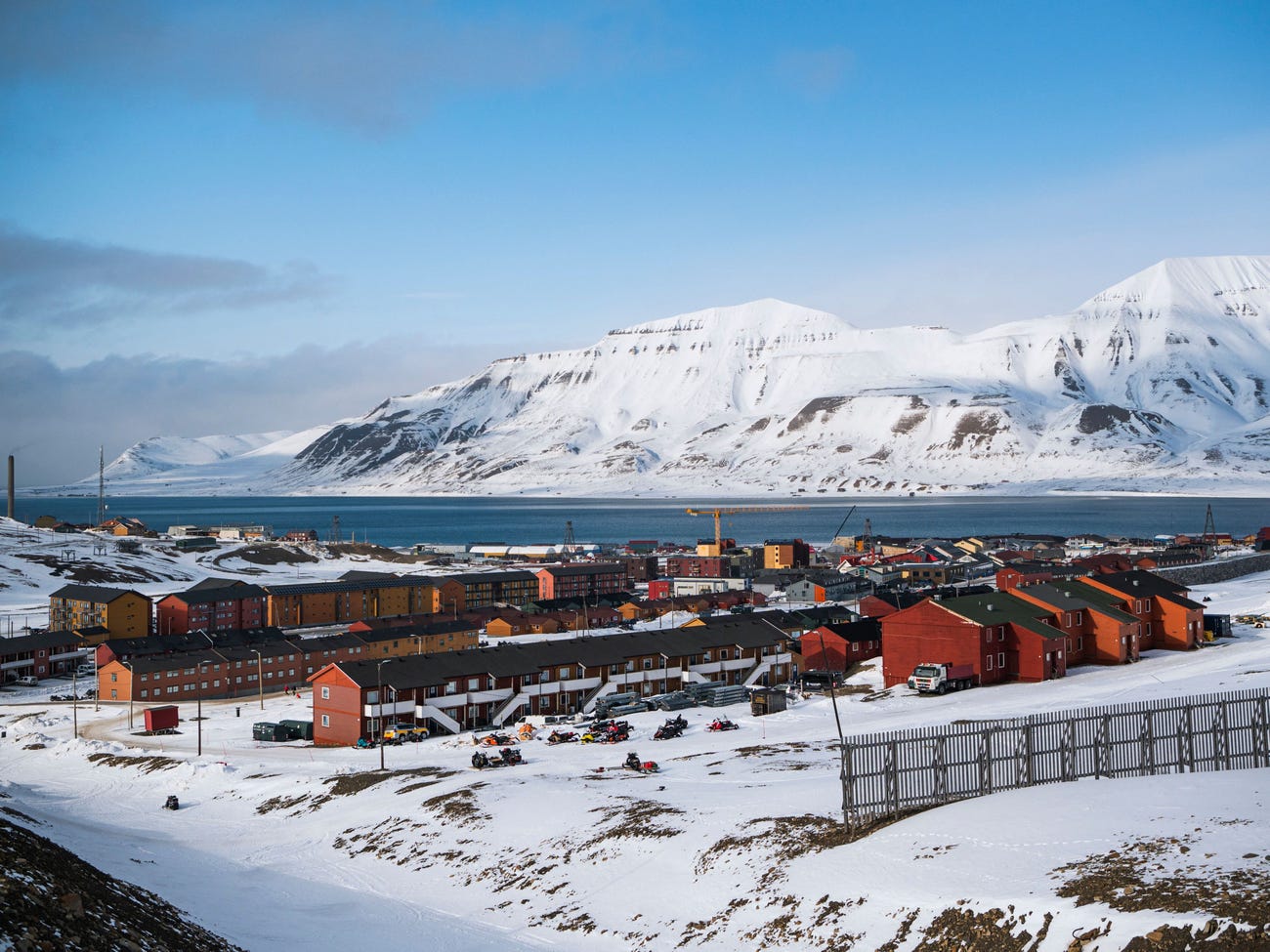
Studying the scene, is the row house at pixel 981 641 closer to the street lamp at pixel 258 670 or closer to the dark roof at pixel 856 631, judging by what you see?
the dark roof at pixel 856 631

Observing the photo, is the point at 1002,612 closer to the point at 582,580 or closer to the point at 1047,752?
the point at 1047,752

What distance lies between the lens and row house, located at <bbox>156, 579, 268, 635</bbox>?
78.6m

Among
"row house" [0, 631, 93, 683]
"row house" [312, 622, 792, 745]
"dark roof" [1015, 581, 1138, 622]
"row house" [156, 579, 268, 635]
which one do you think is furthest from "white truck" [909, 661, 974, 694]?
"row house" [156, 579, 268, 635]

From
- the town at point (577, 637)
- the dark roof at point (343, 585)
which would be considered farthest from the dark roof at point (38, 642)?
the dark roof at point (343, 585)

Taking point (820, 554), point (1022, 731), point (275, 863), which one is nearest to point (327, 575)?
Result: point (820, 554)

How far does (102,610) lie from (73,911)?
68566 mm

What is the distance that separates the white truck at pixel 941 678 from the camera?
143 feet

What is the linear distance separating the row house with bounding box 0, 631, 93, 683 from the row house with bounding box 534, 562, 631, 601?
41468 mm

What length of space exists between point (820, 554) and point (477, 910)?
397 feet

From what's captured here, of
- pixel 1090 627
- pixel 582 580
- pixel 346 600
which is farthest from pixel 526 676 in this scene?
pixel 582 580

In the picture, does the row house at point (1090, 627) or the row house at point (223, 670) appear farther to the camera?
the row house at point (223, 670)

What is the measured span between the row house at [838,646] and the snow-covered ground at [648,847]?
53.8 feet

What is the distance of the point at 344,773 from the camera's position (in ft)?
111

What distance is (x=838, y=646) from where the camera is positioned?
55312 mm
